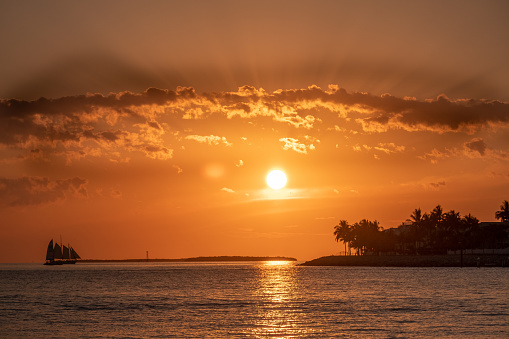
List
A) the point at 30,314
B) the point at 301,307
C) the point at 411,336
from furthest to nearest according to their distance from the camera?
1. the point at 301,307
2. the point at 30,314
3. the point at 411,336

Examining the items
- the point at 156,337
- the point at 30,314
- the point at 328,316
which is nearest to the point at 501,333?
the point at 328,316

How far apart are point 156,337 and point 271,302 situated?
36221 millimetres

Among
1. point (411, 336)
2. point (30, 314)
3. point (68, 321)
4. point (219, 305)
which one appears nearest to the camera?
point (411, 336)

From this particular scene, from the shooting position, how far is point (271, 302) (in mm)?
86812

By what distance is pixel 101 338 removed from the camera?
51.8m

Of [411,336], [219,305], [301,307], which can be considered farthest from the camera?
[219,305]

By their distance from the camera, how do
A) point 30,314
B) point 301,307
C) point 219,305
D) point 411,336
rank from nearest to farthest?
point 411,336 < point 30,314 < point 301,307 < point 219,305

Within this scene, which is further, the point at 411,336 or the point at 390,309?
the point at 390,309

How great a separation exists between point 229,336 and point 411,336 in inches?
565

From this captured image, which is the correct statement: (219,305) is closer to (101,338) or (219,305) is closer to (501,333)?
(101,338)

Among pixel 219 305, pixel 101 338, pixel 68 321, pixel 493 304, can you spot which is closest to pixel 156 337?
pixel 101 338

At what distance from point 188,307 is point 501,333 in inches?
1579

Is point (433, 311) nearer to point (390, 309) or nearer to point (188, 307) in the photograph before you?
point (390, 309)

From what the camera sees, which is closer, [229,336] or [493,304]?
[229,336]
